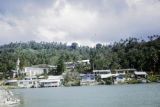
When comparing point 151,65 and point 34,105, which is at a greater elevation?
point 151,65

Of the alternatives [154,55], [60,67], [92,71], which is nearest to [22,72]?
[60,67]

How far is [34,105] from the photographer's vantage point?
44.2m

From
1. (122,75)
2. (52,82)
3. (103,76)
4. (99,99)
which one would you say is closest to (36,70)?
(52,82)

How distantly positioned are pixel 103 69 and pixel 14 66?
29009 millimetres

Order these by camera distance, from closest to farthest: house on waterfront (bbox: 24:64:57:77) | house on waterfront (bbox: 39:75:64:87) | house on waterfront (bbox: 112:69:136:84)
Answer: house on waterfront (bbox: 112:69:136:84) → house on waterfront (bbox: 39:75:64:87) → house on waterfront (bbox: 24:64:57:77)

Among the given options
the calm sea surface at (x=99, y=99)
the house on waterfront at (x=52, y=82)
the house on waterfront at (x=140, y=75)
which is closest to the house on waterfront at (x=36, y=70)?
the house on waterfront at (x=52, y=82)

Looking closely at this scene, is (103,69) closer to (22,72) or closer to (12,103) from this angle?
(22,72)

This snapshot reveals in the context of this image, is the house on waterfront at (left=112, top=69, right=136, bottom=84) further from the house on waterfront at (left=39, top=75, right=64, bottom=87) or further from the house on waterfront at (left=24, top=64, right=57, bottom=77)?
the house on waterfront at (left=24, top=64, right=57, bottom=77)

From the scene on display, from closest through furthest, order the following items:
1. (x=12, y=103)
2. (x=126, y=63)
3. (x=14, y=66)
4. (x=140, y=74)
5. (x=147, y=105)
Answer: (x=147, y=105)
(x=12, y=103)
(x=140, y=74)
(x=126, y=63)
(x=14, y=66)

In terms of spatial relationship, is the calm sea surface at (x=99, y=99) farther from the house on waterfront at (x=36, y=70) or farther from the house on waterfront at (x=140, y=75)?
the house on waterfront at (x=36, y=70)

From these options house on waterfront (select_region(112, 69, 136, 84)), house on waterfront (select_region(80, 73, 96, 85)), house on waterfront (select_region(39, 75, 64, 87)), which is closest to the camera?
house on waterfront (select_region(112, 69, 136, 84))

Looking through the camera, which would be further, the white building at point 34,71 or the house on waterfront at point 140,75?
the white building at point 34,71

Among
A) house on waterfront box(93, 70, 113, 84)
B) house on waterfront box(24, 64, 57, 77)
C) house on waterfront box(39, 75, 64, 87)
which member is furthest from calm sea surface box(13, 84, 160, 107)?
house on waterfront box(24, 64, 57, 77)

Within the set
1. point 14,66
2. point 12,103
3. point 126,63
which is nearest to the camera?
point 12,103
